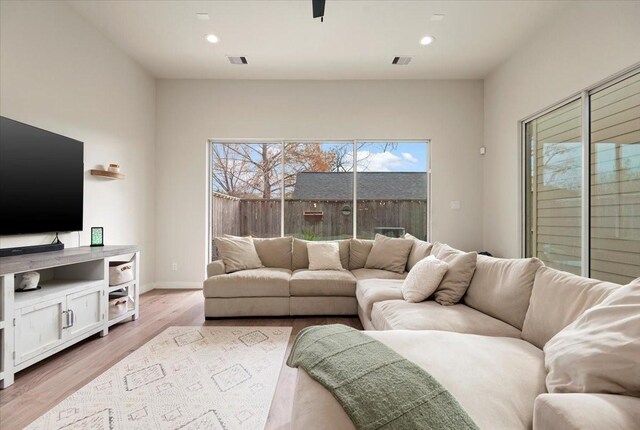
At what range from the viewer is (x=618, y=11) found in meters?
2.56

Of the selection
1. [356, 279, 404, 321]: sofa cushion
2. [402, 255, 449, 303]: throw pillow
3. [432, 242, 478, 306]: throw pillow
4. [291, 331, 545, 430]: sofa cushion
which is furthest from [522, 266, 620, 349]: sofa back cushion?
[356, 279, 404, 321]: sofa cushion

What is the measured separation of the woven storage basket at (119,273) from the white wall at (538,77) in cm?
448

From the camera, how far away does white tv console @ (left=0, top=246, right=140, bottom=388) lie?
1968mm

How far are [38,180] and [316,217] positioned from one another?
3.23 meters

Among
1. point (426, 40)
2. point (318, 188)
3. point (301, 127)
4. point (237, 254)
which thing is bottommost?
point (237, 254)

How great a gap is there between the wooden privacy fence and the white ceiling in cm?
187

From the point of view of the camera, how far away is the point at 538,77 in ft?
→ 11.8

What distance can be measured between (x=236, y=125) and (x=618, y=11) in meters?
4.28

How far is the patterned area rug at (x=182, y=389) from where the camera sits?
164 centimetres

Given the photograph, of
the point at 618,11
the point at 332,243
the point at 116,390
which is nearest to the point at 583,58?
the point at 618,11

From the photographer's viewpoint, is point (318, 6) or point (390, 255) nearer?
point (318, 6)

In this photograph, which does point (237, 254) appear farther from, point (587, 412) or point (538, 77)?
point (538, 77)

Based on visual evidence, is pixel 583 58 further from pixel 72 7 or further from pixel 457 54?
pixel 72 7

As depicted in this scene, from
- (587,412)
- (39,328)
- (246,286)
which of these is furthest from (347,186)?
(587,412)
